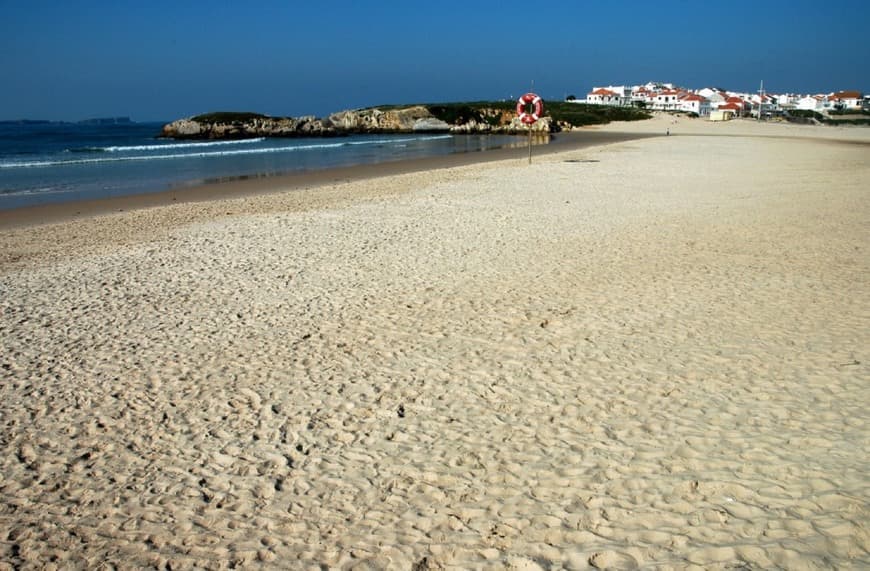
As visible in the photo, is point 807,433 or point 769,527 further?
point 807,433

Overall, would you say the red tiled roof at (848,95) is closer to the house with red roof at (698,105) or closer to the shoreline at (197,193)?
the house with red roof at (698,105)

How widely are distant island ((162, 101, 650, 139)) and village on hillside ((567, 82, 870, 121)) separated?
28224mm

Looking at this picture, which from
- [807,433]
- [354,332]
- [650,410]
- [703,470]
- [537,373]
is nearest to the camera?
[703,470]

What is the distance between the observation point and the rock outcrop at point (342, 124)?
64125 millimetres

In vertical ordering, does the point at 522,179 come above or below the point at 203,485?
above

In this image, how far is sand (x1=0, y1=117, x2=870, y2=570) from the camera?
2979 millimetres

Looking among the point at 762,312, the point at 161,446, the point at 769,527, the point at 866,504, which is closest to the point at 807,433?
the point at 866,504

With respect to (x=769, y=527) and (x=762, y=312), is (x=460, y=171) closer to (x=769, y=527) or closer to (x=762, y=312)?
(x=762, y=312)

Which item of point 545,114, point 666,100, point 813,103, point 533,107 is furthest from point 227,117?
point 813,103

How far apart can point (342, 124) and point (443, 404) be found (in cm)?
7155

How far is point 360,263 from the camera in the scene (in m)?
7.99

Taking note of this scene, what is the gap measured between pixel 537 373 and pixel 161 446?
2583 millimetres

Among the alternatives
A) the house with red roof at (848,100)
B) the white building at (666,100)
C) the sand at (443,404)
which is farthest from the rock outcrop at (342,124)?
the house with red roof at (848,100)

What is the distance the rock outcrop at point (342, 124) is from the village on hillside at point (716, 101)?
4058 cm
